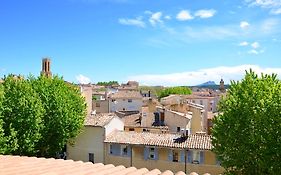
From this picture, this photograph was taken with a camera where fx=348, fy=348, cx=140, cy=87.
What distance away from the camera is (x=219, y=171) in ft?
87.4

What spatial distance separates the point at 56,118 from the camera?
88.9 feet

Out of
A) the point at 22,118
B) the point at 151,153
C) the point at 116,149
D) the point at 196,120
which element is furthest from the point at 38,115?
the point at 196,120

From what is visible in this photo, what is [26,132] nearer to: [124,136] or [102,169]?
[124,136]

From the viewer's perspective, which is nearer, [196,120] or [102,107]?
[196,120]

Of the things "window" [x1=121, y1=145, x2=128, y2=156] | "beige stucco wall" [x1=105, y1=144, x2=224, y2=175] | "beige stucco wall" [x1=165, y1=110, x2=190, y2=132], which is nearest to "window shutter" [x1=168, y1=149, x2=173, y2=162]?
"beige stucco wall" [x1=105, y1=144, x2=224, y2=175]

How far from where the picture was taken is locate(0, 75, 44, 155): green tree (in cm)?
2398

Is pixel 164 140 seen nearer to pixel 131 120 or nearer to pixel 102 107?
pixel 131 120

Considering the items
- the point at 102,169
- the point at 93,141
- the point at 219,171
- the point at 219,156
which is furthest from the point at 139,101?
the point at 102,169

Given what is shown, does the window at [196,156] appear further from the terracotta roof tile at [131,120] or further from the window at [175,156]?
the terracotta roof tile at [131,120]

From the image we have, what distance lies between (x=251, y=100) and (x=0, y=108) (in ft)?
52.2

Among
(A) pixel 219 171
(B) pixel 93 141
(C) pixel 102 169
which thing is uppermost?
(C) pixel 102 169

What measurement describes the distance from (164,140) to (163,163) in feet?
6.01

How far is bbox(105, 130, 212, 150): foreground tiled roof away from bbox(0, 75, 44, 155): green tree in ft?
22.8

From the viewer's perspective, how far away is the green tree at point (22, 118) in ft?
78.7
